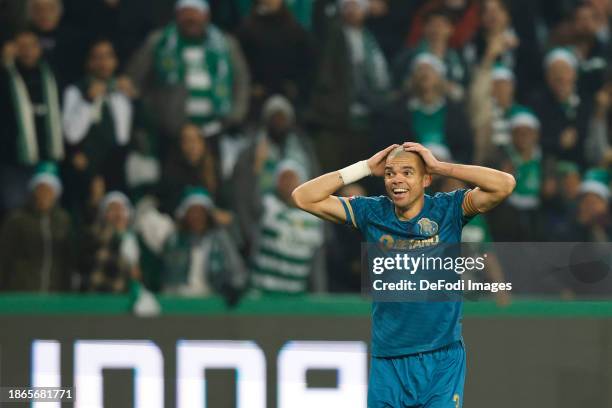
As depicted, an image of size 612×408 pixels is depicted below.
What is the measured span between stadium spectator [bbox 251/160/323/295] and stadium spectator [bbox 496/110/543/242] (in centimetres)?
150

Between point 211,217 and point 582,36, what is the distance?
3.34 meters

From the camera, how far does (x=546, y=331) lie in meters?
7.84

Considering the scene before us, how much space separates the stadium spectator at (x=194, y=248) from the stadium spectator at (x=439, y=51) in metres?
1.87

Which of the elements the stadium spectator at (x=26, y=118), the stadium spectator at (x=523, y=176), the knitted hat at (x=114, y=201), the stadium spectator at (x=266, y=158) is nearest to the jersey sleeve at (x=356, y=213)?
the stadium spectator at (x=266, y=158)

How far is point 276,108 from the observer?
8812 millimetres

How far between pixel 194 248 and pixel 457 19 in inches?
112

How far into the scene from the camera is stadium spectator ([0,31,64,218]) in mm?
8664

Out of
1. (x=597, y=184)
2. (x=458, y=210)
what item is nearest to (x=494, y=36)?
(x=597, y=184)

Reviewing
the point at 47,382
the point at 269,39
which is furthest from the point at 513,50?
the point at 47,382

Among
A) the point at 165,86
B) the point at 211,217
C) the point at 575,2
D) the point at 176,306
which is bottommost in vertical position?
the point at 176,306

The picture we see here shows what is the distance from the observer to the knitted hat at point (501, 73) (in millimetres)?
8859

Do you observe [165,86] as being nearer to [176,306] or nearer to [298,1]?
[298,1]

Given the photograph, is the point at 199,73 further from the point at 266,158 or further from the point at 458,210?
the point at 458,210

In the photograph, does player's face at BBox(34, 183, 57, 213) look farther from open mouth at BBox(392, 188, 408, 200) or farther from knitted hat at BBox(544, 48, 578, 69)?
open mouth at BBox(392, 188, 408, 200)
